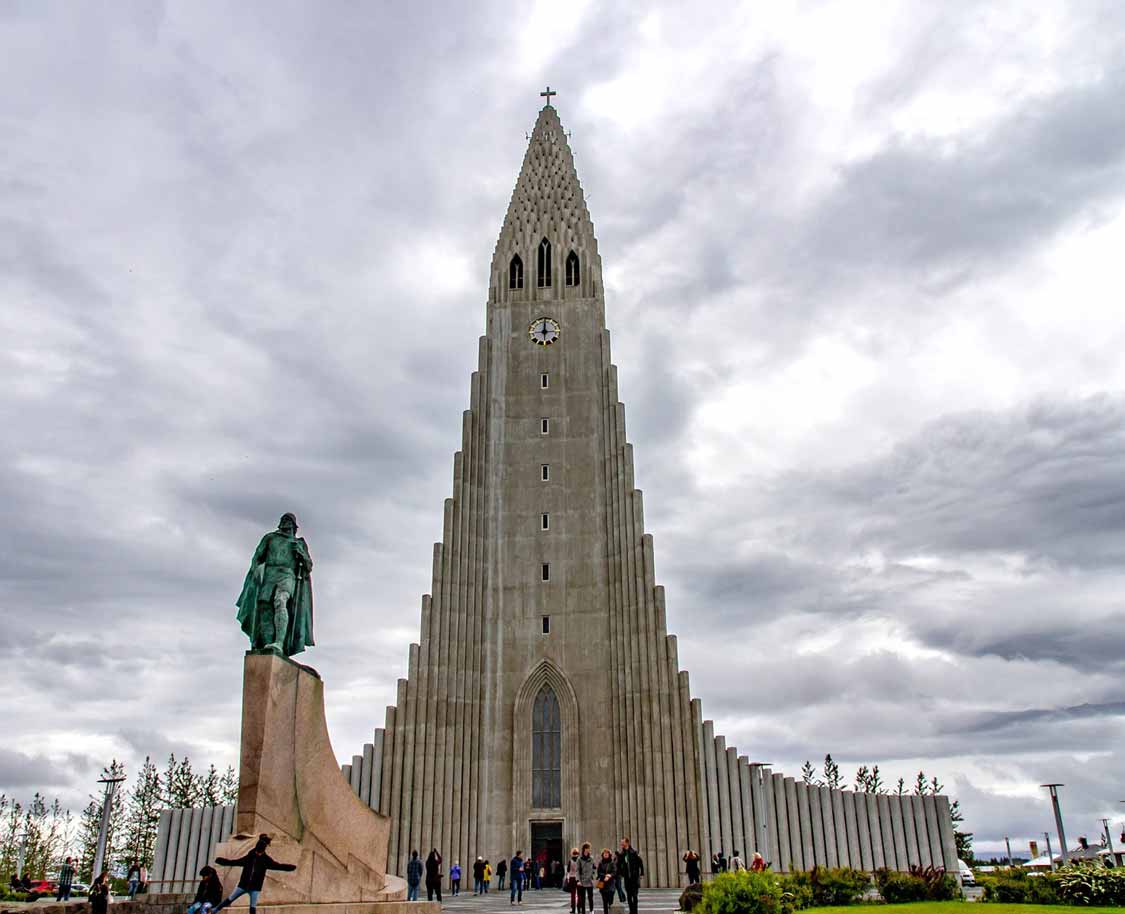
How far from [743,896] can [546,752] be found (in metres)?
23.1

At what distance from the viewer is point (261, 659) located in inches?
552

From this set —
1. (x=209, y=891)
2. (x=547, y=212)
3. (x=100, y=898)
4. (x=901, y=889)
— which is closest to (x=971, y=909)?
(x=901, y=889)

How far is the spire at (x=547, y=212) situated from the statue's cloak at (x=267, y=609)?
32.2 metres

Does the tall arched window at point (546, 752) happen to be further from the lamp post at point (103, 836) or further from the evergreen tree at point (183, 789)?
the evergreen tree at point (183, 789)

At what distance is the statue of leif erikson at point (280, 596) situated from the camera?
1481 cm

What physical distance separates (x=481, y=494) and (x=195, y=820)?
17.5 meters

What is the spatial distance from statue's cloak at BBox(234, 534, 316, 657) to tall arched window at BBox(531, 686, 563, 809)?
22.9 m

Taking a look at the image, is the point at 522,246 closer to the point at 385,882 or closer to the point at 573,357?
the point at 573,357

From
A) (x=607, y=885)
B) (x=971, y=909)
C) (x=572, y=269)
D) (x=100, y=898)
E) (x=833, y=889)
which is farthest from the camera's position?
(x=572, y=269)

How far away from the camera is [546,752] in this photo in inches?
1453

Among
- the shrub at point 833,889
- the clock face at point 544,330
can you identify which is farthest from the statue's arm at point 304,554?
the clock face at point 544,330

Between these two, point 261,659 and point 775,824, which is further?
point 775,824

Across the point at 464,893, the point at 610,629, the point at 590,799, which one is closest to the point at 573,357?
the point at 610,629

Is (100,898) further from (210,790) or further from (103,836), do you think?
(210,790)
